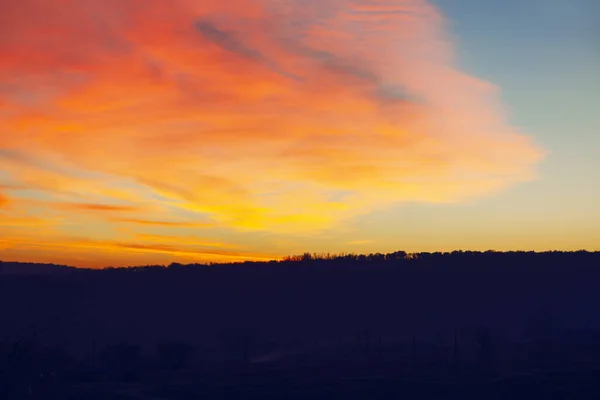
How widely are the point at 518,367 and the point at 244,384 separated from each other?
52159mm

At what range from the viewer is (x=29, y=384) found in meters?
62.2

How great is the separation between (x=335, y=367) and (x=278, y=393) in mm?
39877

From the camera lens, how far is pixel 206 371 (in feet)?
472

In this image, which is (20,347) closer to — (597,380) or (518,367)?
(597,380)

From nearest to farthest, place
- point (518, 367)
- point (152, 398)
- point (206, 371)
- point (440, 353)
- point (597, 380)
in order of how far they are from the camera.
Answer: point (152, 398)
point (597, 380)
point (518, 367)
point (206, 371)
point (440, 353)

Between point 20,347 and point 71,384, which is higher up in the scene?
point 20,347

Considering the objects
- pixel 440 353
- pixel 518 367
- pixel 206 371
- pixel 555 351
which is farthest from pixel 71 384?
pixel 555 351

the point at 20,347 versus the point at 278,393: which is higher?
the point at 20,347

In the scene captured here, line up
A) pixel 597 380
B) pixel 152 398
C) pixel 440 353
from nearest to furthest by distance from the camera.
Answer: pixel 152 398 < pixel 597 380 < pixel 440 353

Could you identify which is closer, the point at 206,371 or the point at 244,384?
the point at 244,384

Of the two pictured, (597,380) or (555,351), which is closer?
(597,380)

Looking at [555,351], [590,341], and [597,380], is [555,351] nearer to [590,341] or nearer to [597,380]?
[590,341]

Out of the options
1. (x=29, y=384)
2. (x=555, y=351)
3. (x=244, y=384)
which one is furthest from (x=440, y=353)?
(x=29, y=384)

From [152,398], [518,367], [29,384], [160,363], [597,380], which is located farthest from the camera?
[160,363]
